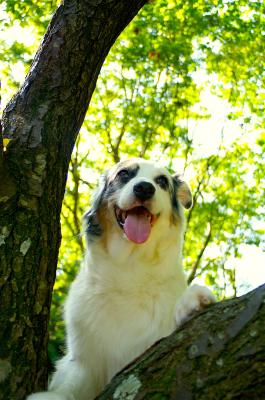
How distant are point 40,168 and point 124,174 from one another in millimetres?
1558

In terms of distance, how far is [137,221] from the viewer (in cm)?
461

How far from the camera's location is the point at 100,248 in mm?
4668

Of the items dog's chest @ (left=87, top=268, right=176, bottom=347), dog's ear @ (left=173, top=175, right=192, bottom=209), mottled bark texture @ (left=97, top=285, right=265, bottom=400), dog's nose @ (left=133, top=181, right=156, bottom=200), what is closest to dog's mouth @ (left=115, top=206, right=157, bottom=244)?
dog's nose @ (left=133, top=181, right=156, bottom=200)

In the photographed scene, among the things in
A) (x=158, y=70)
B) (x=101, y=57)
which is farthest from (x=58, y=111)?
(x=158, y=70)

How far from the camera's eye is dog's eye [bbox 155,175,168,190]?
4.98 meters

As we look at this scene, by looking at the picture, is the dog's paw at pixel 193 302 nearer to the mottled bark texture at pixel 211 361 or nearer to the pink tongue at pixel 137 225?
the mottled bark texture at pixel 211 361

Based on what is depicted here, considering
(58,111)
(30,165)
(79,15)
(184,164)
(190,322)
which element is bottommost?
(190,322)

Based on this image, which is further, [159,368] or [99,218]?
[99,218]

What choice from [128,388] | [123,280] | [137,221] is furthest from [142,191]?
[128,388]

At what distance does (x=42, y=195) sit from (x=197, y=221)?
10622 mm

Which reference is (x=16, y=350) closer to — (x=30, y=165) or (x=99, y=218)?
(x=30, y=165)

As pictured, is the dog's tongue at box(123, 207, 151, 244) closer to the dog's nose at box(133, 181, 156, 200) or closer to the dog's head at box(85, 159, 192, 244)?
the dog's head at box(85, 159, 192, 244)

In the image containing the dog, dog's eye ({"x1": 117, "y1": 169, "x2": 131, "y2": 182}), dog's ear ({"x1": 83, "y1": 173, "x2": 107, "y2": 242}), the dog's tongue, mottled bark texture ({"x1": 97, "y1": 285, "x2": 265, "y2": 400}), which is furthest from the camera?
dog's eye ({"x1": 117, "y1": 169, "x2": 131, "y2": 182})

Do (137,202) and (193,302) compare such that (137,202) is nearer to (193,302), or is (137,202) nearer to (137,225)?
(137,225)
